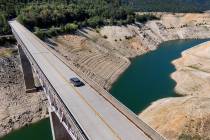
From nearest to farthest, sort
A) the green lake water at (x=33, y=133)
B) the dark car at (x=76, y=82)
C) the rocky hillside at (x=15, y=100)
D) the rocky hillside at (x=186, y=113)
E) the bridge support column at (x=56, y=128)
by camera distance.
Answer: the bridge support column at (x=56, y=128), the dark car at (x=76, y=82), the rocky hillside at (x=186, y=113), the green lake water at (x=33, y=133), the rocky hillside at (x=15, y=100)

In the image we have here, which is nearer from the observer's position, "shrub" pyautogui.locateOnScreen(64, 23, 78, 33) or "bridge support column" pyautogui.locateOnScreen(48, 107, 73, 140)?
"bridge support column" pyautogui.locateOnScreen(48, 107, 73, 140)

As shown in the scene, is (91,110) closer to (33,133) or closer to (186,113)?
(186,113)

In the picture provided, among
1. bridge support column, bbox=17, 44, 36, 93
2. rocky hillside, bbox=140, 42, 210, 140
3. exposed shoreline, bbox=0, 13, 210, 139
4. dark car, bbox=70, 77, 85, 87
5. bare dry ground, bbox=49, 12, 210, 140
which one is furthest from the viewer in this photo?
exposed shoreline, bbox=0, 13, 210, 139

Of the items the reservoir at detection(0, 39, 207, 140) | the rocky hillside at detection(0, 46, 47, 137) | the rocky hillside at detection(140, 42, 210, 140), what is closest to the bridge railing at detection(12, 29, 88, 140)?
the reservoir at detection(0, 39, 207, 140)

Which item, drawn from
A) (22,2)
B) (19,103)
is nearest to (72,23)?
(22,2)

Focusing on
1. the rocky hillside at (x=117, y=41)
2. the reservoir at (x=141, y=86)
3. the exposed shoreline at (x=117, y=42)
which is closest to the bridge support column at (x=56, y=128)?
the reservoir at (x=141, y=86)

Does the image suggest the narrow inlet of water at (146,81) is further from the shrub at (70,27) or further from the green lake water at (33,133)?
the shrub at (70,27)

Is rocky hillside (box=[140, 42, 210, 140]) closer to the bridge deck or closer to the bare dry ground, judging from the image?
the bare dry ground

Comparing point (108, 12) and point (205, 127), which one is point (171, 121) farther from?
point (108, 12)
